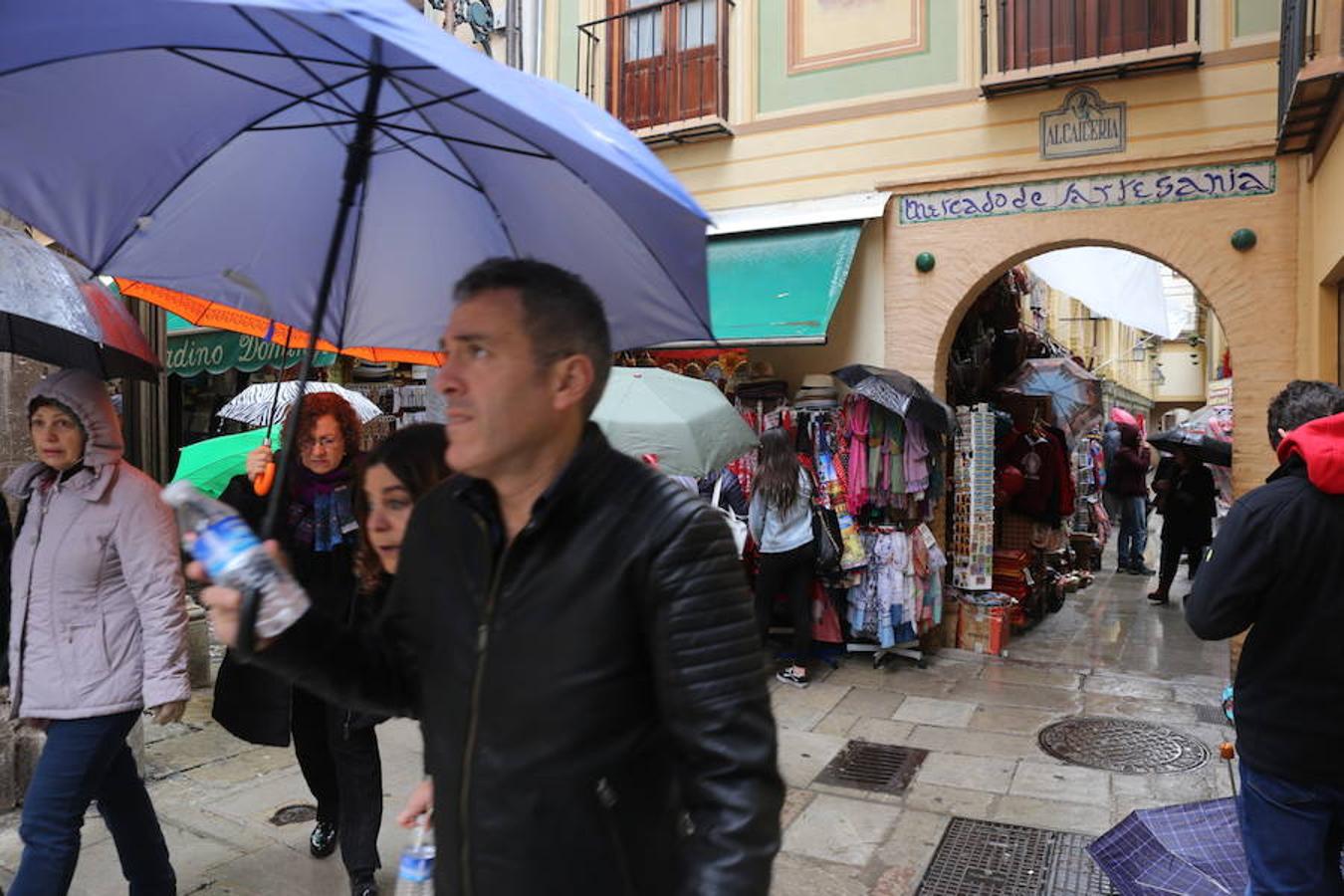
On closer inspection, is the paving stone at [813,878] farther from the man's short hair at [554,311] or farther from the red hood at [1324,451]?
the man's short hair at [554,311]

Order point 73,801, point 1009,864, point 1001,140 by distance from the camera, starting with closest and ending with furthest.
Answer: point 73,801 < point 1009,864 < point 1001,140

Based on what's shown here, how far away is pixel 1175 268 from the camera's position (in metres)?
7.43

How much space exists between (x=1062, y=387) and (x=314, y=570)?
827 cm

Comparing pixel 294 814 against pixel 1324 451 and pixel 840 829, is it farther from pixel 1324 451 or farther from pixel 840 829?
pixel 1324 451

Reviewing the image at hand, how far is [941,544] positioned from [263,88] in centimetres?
705

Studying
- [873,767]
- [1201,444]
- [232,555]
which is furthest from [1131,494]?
[232,555]

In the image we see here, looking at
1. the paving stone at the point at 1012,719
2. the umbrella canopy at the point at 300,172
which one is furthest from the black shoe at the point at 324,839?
the paving stone at the point at 1012,719

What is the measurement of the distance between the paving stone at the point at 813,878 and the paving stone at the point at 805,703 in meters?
1.93

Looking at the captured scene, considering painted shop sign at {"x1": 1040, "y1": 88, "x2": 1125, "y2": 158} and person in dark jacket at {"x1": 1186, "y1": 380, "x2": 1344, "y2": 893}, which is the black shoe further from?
painted shop sign at {"x1": 1040, "y1": 88, "x2": 1125, "y2": 158}

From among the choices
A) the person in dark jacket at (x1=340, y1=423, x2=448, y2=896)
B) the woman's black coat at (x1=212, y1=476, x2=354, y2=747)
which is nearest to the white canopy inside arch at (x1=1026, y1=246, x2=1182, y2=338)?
the woman's black coat at (x1=212, y1=476, x2=354, y2=747)

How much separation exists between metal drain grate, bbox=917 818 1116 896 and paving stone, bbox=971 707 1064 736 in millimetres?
1609

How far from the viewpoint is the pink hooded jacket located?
3.07 m

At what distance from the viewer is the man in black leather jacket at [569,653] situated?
1.46 meters

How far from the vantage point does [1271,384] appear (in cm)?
698
